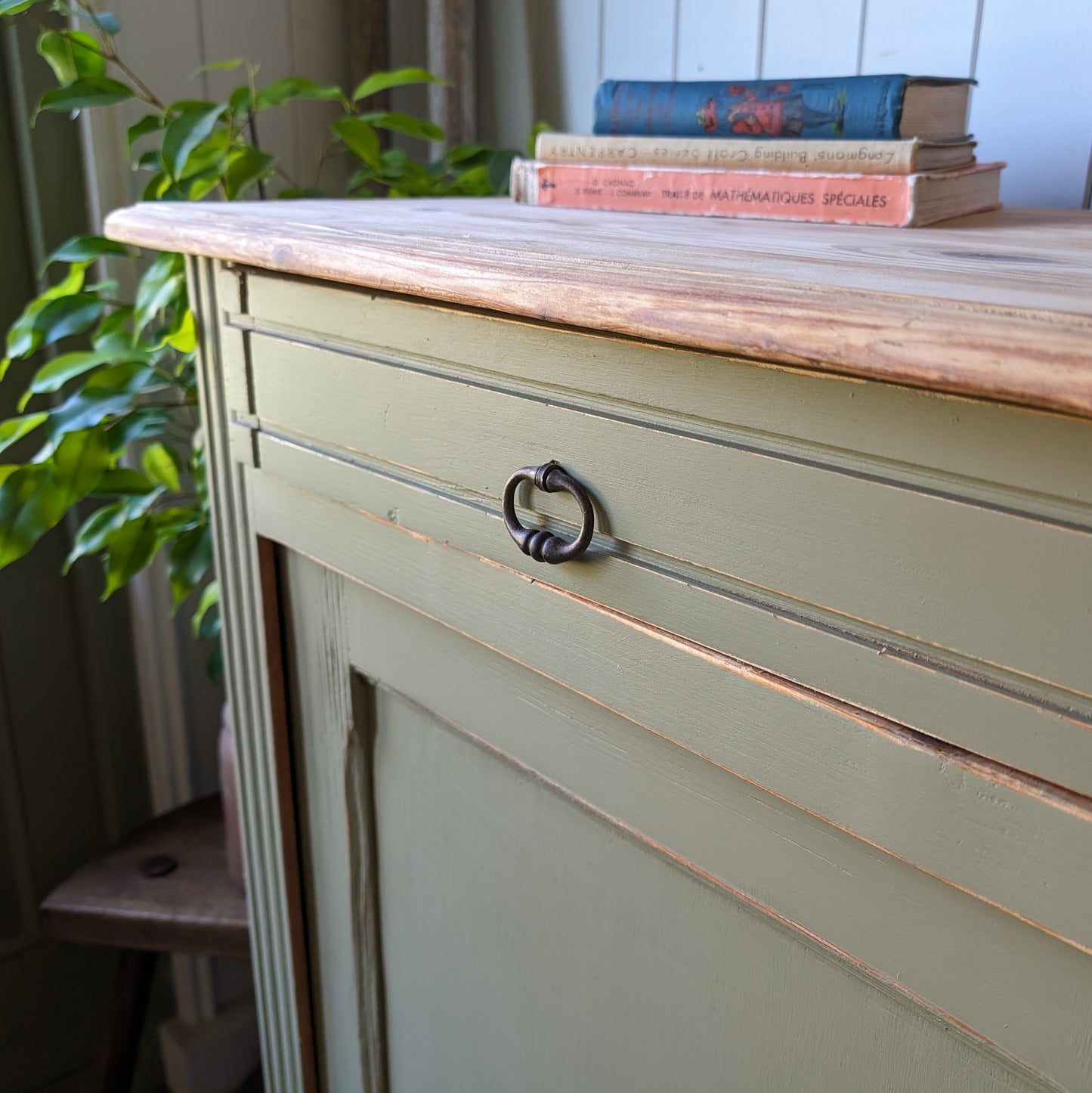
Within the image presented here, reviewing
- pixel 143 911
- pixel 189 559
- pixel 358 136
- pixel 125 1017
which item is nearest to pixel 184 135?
pixel 358 136

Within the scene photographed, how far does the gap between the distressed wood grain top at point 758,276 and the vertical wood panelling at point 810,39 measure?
0.24 metres

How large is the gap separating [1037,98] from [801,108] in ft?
0.78

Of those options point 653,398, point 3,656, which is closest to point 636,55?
point 653,398

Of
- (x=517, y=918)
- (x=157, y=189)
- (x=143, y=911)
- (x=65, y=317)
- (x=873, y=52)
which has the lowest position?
(x=143, y=911)

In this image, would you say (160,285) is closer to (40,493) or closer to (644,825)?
(40,493)

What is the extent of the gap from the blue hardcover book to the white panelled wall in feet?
0.36

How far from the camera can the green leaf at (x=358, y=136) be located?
3.02ft

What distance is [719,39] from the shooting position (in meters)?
0.92

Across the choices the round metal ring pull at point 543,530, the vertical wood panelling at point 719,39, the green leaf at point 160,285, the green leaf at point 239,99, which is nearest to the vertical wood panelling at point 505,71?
the vertical wood panelling at point 719,39

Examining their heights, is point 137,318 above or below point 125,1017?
above

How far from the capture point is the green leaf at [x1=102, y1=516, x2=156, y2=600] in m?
0.92

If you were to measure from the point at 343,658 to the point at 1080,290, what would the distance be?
50cm

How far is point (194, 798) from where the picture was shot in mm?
1342

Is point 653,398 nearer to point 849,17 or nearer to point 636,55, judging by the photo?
point 849,17
